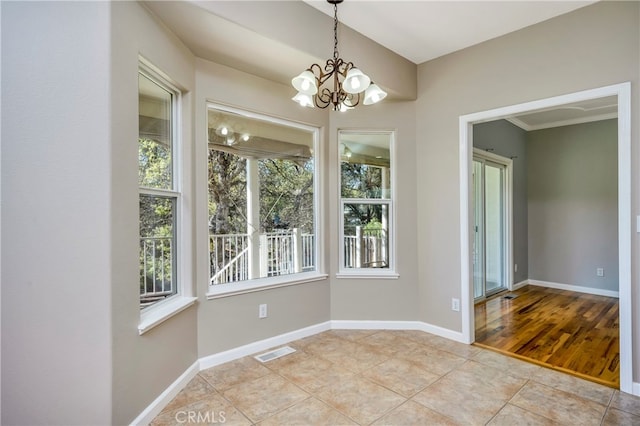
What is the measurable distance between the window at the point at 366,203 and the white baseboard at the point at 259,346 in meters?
0.70

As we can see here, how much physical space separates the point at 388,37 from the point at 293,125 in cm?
119

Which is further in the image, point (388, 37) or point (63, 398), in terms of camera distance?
point (388, 37)

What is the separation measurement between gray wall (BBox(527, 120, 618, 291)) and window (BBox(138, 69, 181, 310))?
18.8 ft

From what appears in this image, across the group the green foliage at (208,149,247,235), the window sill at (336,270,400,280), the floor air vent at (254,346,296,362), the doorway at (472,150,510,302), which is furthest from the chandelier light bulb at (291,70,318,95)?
the doorway at (472,150,510,302)

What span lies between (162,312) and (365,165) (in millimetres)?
2441

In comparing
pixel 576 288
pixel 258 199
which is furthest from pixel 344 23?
pixel 576 288

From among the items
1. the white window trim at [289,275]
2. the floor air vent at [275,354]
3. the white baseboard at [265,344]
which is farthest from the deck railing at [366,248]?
the floor air vent at [275,354]

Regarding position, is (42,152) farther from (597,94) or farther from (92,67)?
(597,94)

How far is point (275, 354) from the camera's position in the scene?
2.94 m

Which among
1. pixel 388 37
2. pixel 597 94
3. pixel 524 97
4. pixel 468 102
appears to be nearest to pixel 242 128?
pixel 388 37

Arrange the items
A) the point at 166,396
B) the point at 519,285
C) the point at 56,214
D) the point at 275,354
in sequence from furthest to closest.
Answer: the point at 519,285, the point at 275,354, the point at 166,396, the point at 56,214

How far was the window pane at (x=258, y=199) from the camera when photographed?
2.87 metres

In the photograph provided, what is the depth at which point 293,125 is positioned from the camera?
3314 mm

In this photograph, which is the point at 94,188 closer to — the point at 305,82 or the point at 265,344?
the point at 305,82
